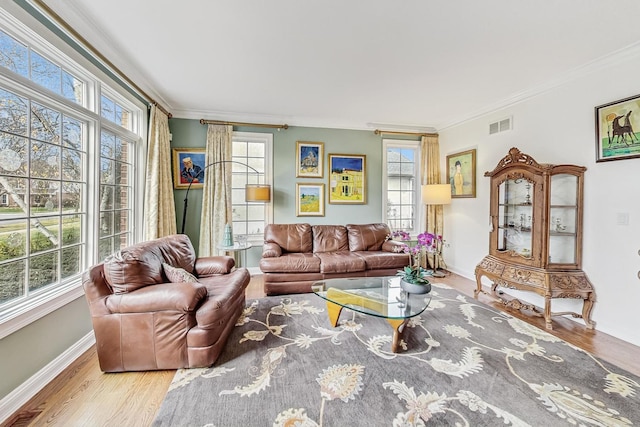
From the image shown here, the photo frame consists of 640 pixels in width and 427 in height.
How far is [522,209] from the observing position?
10.0 ft

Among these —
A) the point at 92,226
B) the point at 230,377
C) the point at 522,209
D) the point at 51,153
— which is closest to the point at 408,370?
the point at 230,377

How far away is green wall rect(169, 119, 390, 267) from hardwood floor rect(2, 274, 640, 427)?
8.19 feet

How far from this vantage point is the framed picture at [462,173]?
13.7 feet

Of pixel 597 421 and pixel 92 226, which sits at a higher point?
pixel 92 226

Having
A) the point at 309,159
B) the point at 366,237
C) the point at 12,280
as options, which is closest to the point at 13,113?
the point at 12,280

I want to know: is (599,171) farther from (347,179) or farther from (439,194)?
(347,179)

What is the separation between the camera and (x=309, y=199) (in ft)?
15.3

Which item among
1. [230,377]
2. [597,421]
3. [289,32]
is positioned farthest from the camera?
[289,32]

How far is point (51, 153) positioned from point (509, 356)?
400 cm

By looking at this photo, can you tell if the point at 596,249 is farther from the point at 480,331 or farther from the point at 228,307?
the point at 228,307

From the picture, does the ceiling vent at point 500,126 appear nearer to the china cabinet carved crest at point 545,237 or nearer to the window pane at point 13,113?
the china cabinet carved crest at point 545,237

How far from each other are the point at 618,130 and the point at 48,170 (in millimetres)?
5035

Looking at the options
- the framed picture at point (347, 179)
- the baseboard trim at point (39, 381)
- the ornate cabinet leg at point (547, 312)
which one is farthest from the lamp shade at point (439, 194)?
the baseboard trim at point (39, 381)

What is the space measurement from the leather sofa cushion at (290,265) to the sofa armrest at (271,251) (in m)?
0.15
